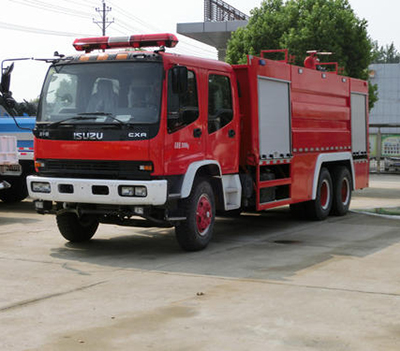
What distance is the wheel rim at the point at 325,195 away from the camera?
14.2 meters

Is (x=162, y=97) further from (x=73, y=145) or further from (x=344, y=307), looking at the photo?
(x=344, y=307)

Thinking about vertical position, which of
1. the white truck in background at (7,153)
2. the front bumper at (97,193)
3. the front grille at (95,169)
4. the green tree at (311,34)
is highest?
the green tree at (311,34)

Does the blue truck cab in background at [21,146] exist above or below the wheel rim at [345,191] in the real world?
above

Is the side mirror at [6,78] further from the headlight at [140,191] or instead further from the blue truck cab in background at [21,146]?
the blue truck cab in background at [21,146]

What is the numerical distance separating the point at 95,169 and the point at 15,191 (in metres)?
8.13

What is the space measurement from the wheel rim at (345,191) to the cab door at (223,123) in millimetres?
4624

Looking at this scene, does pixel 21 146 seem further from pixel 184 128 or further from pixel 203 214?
pixel 184 128

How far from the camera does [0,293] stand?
24.4 ft

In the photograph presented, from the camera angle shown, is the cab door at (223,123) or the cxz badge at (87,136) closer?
the cxz badge at (87,136)

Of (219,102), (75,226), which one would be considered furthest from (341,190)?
(75,226)

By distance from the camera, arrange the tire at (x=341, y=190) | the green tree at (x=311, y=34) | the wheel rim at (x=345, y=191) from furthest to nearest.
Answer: the green tree at (x=311, y=34), the wheel rim at (x=345, y=191), the tire at (x=341, y=190)

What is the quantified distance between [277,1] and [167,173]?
21.7 m

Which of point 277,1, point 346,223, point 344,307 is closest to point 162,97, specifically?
point 344,307

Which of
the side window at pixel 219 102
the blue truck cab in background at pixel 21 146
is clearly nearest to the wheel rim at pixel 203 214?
the side window at pixel 219 102
